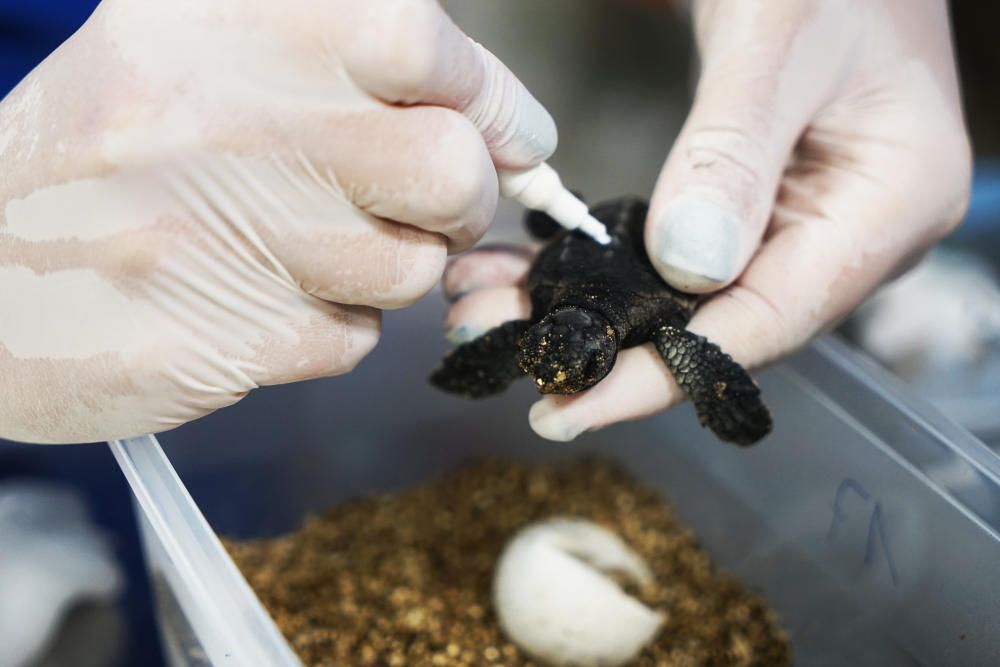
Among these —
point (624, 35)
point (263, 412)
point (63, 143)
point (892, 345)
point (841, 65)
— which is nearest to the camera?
point (63, 143)

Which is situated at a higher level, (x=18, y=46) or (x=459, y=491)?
(x=18, y=46)

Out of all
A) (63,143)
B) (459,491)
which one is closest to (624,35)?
(459,491)

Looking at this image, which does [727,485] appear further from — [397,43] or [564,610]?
[397,43]

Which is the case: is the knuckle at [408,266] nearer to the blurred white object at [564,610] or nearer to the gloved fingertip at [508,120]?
the gloved fingertip at [508,120]

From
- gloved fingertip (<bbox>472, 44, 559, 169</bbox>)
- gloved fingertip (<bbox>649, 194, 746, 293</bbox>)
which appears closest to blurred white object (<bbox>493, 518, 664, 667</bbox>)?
gloved fingertip (<bbox>649, 194, 746, 293</bbox>)

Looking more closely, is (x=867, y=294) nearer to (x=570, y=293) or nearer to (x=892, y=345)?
(x=570, y=293)

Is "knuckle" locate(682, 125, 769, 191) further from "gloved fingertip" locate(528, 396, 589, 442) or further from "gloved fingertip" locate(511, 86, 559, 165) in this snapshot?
"gloved fingertip" locate(528, 396, 589, 442)
